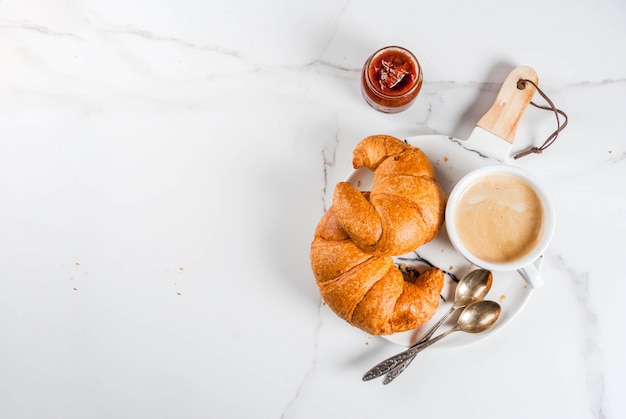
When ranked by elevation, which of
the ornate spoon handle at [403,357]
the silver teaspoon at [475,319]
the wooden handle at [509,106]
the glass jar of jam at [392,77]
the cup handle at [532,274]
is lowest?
the ornate spoon handle at [403,357]

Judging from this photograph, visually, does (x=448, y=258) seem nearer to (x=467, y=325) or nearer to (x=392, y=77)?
(x=467, y=325)

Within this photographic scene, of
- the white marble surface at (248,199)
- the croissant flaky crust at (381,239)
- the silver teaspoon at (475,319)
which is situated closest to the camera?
the croissant flaky crust at (381,239)

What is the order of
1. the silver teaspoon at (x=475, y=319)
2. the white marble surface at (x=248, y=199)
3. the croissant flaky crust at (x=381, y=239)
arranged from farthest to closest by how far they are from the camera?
the white marble surface at (x=248, y=199)
the silver teaspoon at (x=475, y=319)
the croissant flaky crust at (x=381, y=239)

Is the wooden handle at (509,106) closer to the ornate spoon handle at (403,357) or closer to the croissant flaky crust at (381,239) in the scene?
the croissant flaky crust at (381,239)

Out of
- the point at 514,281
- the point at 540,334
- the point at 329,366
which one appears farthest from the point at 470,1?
the point at 329,366

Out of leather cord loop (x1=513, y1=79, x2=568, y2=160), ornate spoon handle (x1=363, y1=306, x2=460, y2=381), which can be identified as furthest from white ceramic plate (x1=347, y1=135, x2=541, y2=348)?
leather cord loop (x1=513, y1=79, x2=568, y2=160)

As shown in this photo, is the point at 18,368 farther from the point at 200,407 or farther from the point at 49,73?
the point at 49,73

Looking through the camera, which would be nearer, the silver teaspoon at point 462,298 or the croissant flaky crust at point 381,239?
the croissant flaky crust at point 381,239

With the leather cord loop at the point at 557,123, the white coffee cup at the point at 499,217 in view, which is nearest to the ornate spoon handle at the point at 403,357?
the white coffee cup at the point at 499,217
